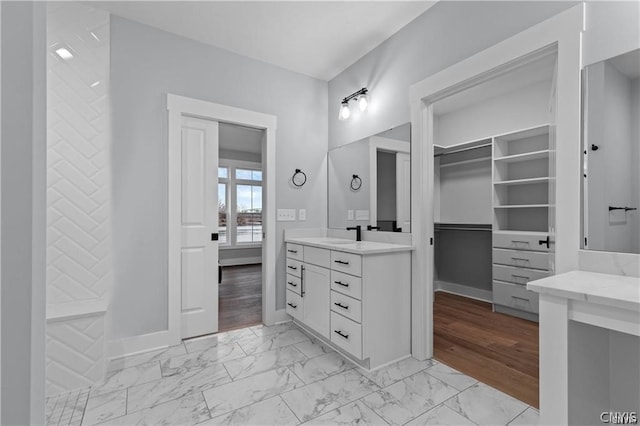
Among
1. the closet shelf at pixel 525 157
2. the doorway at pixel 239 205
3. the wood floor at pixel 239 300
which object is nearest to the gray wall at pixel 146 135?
the wood floor at pixel 239 300

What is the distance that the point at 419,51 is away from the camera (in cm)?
238

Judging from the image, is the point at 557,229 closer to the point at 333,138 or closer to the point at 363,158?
the point at 363,158

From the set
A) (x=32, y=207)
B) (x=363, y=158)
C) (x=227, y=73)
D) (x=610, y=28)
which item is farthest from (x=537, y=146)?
(x=32, y=207)

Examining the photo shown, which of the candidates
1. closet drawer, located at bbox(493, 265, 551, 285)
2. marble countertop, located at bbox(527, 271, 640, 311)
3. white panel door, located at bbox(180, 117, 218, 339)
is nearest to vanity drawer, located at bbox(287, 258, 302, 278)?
white panel door, located at bbox(180, 117, 218, 339)

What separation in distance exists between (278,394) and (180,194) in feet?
5.96

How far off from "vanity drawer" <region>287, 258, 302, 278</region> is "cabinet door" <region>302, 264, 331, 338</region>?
12 centimetres

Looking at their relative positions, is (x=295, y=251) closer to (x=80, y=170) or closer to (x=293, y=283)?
(x=293, y=283)

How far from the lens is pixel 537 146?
3445 mm

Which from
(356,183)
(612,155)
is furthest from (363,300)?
(612,155)

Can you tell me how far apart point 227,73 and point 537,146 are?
3.51 m

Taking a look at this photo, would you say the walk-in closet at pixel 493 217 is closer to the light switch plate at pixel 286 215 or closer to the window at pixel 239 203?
the light switch plate at pixel 286 215

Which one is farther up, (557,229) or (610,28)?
(610,28)

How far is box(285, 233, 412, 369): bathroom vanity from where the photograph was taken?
6.83 ft

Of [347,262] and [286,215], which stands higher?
[286,215]
